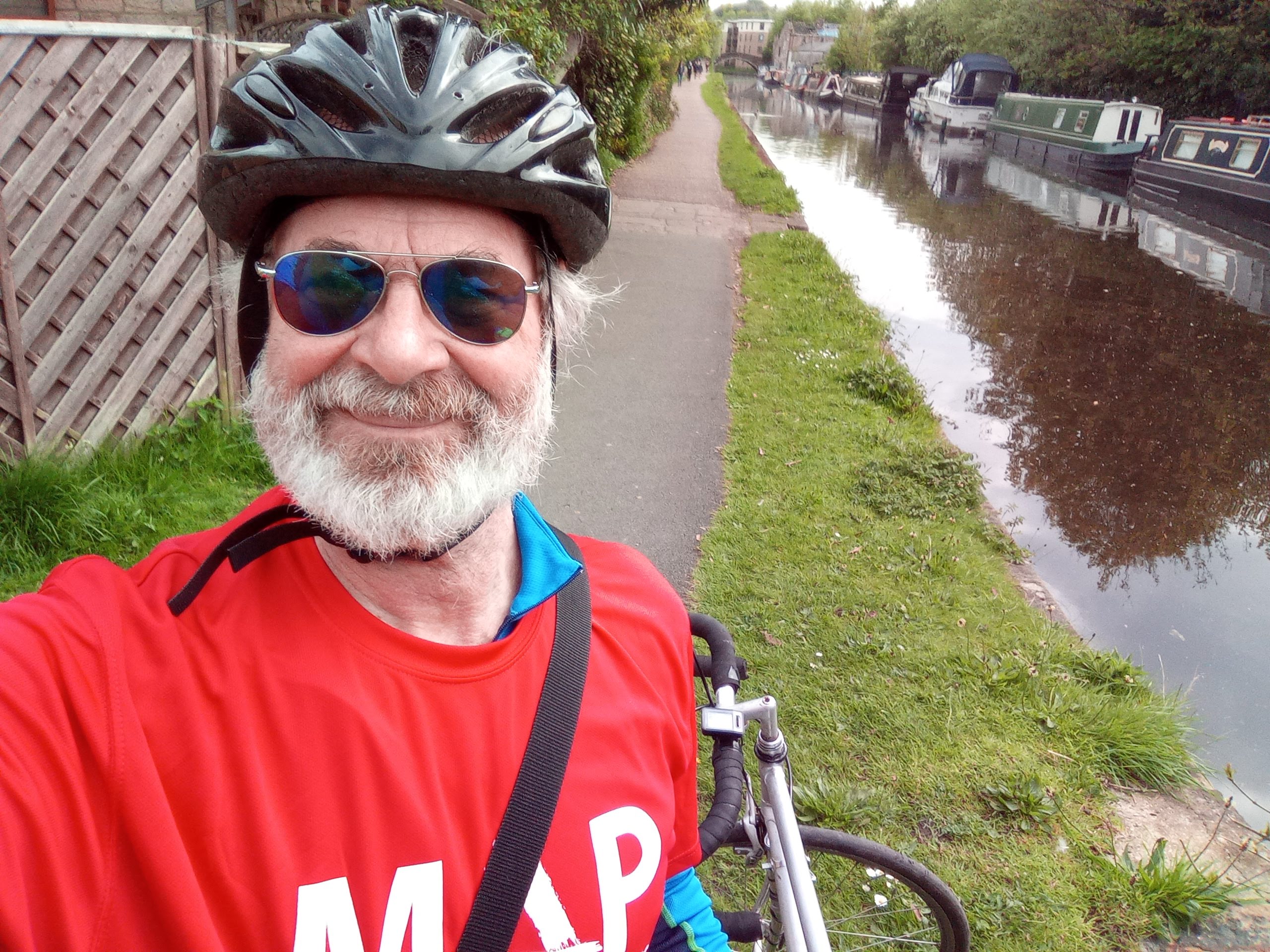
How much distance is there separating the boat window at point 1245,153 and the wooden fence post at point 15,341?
19598 millimetres

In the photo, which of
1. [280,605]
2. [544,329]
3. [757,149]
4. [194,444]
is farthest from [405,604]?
[757,149]

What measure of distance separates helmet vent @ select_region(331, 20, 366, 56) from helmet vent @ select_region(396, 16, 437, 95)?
61 mm

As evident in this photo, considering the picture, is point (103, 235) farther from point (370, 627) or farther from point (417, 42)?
point (370, 627)

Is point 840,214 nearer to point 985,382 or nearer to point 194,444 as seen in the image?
point 985,382

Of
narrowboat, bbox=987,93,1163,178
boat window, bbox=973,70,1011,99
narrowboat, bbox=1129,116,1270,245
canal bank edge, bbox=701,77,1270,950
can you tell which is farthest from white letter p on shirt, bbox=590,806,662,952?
boat window, bbox=973,70,1011,99

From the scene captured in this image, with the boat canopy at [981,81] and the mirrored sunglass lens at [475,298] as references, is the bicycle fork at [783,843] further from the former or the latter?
the boat canopy at [981,81]

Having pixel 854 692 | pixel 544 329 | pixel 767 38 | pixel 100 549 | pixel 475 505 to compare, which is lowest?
pixel 854 692

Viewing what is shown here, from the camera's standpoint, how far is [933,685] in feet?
11.9

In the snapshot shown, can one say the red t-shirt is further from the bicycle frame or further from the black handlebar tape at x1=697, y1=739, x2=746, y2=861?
the bicycle frame

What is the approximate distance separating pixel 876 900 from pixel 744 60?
15015 cm

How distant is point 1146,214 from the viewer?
17094 mm

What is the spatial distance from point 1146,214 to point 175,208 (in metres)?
18.5

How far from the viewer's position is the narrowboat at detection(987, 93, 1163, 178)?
72.5ft

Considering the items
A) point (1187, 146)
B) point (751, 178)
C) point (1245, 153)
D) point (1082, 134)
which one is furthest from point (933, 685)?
point (1082, 134)
